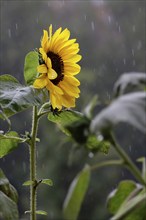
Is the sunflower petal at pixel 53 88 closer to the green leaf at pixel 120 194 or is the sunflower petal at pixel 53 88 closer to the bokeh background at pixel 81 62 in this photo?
the green leaf at pixel 120 194

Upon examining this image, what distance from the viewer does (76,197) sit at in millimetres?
409

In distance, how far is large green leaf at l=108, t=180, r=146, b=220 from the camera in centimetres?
37

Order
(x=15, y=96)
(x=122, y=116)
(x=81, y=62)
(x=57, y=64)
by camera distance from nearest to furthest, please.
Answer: (x=122, y=116)
(x=15, y=96)
(x=57, y=64)
(x=81, y=62)

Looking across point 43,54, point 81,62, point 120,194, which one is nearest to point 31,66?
point 43,54

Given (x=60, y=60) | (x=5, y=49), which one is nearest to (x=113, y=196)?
(x=60, y=60)

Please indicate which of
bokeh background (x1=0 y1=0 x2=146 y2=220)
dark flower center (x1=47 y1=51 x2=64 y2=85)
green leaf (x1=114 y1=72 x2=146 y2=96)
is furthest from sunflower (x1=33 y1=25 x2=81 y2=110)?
bokeh background (x1=0 y1=0 x2=146 y2=220)

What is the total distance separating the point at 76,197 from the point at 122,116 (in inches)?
4.4

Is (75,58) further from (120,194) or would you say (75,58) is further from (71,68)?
(120,194)

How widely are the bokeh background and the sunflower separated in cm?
254

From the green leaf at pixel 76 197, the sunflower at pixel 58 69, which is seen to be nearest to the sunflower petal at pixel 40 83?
the sunflower at pixel 58 69

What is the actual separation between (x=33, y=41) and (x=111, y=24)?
1.11 m

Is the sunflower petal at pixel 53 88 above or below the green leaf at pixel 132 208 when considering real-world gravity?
above

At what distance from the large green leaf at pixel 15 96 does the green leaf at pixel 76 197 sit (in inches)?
2.9

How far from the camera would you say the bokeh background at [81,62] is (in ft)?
12.9
